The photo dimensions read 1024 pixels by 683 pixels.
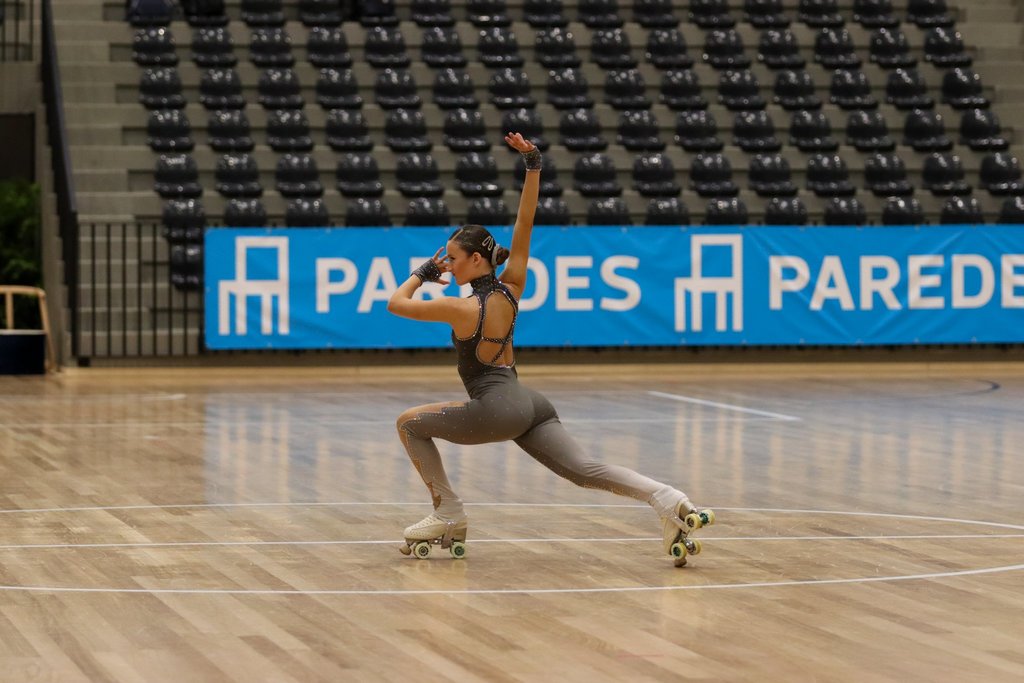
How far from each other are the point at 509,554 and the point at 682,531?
846mm

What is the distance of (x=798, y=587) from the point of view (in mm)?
7246

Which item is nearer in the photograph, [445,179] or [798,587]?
[798,587]

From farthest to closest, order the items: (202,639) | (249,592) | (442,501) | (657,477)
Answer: (657,477), (442,501), (249,592), (202,639)

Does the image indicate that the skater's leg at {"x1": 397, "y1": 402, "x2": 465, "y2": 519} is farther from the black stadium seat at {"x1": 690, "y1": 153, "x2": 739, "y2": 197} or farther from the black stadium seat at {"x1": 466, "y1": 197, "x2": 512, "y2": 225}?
the black stadium seat at {"x1": 690, "y1": 153, "x2": 739, "y2": 197}

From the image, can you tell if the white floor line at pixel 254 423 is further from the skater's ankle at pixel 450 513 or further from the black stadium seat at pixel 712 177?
the black stadium seat at pixel 712 177

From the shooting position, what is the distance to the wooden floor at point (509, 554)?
5.95 meters

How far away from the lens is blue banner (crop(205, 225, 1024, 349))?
20.2 meters

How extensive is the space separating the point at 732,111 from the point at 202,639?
60.8ft

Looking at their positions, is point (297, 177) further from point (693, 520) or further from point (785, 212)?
point (693, 520)

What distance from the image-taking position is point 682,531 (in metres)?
7.71

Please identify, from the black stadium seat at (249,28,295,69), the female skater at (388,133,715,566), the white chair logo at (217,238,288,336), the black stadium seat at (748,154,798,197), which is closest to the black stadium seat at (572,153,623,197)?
the black stadium seat at (748,154,798,197)

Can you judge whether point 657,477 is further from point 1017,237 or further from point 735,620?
point 1017,237

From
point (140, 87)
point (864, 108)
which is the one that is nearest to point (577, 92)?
point (864, 108)

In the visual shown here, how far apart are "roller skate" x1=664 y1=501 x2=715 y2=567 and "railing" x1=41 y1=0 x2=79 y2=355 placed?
1347 cm
